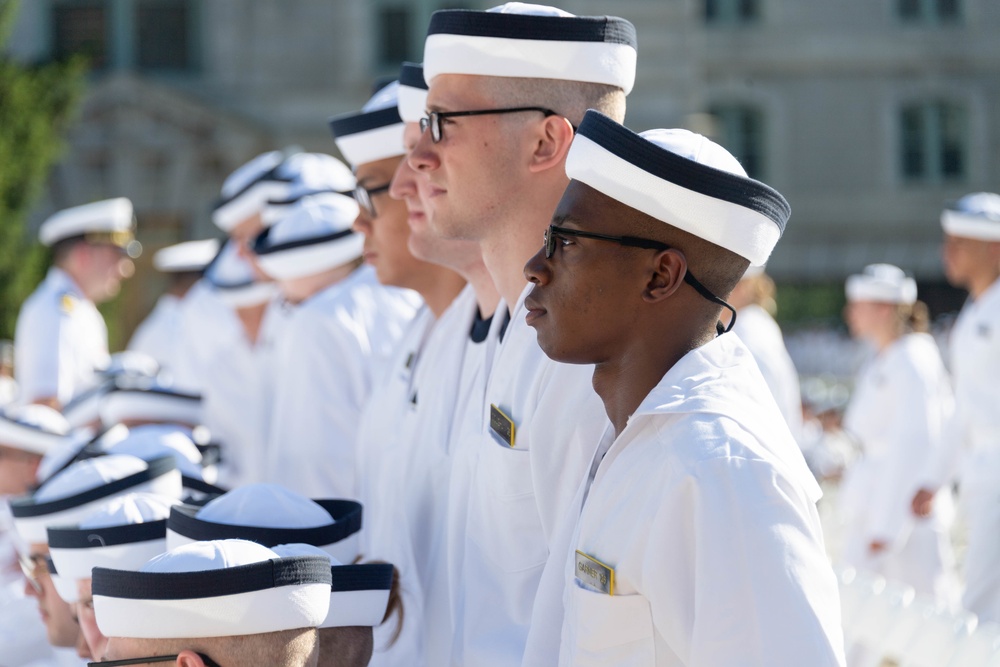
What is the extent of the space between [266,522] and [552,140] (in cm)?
114

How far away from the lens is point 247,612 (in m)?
2.52

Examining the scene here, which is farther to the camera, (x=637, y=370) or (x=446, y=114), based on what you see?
(x=446, y=114)

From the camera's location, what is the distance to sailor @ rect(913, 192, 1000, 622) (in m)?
6.39

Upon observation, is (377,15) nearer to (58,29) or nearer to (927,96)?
(58,29)

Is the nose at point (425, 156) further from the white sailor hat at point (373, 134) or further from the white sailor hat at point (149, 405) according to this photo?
the white sailor hat at point (149, 405)

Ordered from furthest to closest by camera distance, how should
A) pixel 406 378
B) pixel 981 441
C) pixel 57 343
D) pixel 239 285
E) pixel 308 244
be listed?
pixel 57 343 → pixel 239 285 → pixel 981 441 → pixel 308 244 → pixel 406 378

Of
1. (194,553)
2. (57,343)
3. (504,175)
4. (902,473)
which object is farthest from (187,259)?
(194,553)

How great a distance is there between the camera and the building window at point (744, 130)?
29875mm


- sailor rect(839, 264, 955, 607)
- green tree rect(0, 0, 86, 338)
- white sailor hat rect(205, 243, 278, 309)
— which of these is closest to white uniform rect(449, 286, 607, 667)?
white sailor hat rect(205, 243, 278, 309)

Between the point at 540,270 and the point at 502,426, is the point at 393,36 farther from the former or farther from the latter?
the point at 540,270

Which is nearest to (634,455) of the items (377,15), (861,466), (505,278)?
(505,278)

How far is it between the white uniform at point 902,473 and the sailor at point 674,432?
19.8 ft

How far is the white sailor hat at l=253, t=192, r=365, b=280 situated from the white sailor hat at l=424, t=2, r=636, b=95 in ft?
7.73

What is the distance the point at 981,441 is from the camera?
6918 millimetres
